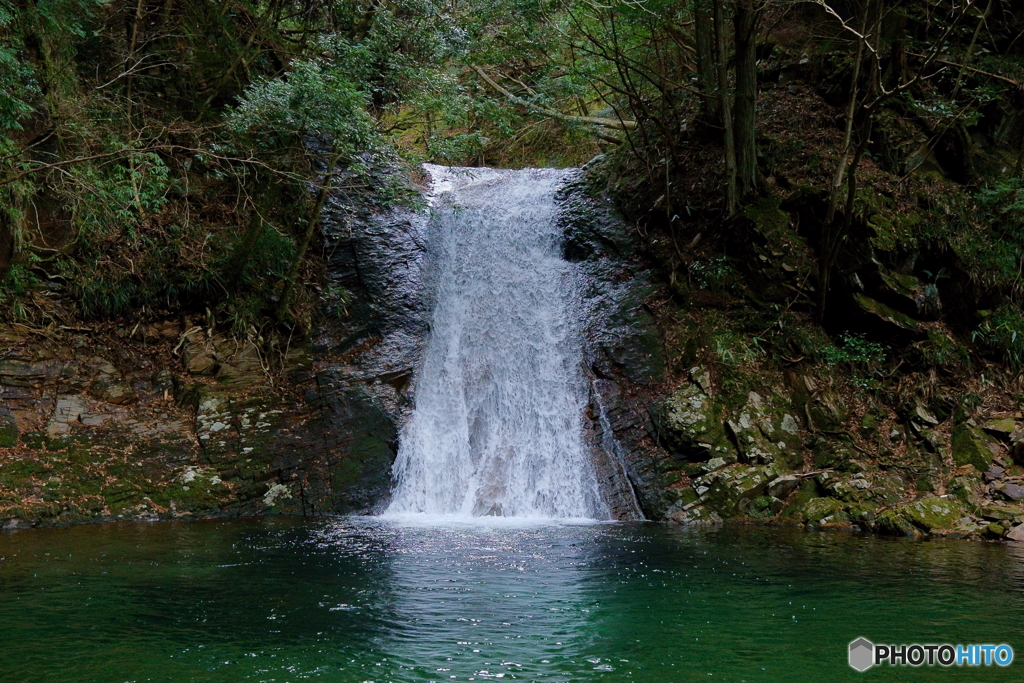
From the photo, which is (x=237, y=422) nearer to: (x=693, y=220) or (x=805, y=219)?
(x=693, y=220)

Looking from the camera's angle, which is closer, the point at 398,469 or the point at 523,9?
the point at 398,469

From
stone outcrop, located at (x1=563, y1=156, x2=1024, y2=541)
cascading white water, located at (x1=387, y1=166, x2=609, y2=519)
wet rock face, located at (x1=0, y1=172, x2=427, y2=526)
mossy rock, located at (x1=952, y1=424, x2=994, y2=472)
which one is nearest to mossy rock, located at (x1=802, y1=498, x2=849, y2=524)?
stone outcrop, located at (x1=563, y1=156, x2=1024, y2=541)

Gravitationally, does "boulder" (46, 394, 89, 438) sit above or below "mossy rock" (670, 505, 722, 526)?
above

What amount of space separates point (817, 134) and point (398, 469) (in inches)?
373

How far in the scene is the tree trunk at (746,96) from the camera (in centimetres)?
1168

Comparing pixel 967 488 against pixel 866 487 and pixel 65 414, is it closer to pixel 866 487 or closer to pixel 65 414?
pixel 866 487

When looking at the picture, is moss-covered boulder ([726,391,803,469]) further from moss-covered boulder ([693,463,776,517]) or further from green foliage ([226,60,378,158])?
green foliage ([226,60,378,158])

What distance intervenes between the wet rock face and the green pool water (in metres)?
1.12

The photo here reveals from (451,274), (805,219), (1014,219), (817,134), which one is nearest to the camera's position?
(1014,219)

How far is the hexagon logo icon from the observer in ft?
13.3

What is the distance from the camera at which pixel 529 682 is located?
3.75m

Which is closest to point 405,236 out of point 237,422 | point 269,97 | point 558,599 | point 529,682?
point 269,97

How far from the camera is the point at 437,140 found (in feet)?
42.1

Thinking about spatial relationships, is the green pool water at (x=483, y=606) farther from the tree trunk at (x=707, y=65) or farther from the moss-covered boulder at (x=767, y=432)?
the tree trunk at (x=707, y=65)
